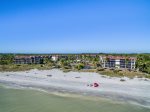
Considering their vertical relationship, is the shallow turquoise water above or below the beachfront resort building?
below

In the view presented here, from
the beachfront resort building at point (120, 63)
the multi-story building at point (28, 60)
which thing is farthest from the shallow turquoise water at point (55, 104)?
the multi-story building at point (28, 60)

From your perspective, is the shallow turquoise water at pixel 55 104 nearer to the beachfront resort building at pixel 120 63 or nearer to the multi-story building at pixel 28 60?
the beachfront resort building at pixel 120 63

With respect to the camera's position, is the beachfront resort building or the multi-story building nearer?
the beachfront resort building

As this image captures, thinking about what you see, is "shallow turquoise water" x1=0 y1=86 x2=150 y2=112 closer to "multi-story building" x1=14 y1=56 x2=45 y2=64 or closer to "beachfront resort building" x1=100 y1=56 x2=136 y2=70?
"beachfront resort building" x1=100 y1=56 x2=136 y2=70

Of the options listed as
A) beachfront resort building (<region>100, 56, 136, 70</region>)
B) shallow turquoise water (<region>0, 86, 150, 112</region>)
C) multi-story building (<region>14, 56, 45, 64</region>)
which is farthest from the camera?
multi-story building (<region>14, 56, 45, 64</region>)

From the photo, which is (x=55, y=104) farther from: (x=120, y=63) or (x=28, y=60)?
(x=28, y=60)

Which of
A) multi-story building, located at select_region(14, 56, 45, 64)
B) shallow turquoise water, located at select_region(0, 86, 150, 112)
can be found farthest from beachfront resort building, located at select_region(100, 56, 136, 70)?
shallow turquoise water, located at select_region(0, 86, 150, 112)

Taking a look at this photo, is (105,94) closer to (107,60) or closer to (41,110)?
(41,110)

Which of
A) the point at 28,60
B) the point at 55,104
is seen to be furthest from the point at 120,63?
the point at 55,104
